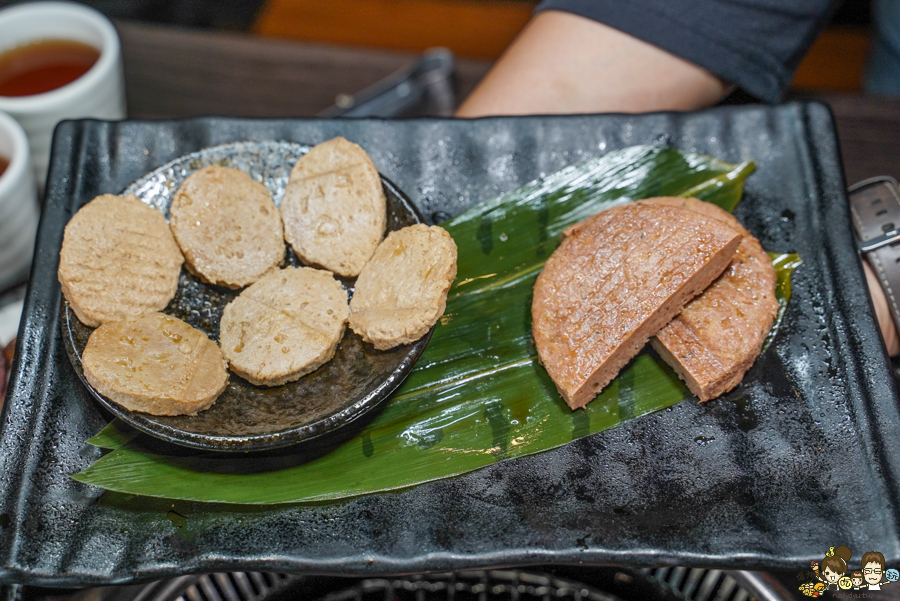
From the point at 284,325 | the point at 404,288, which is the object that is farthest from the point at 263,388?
the point at 404,288

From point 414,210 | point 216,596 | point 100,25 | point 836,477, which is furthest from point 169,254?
point 836,477

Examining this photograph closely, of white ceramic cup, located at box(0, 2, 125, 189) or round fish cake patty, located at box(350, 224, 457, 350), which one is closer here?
round fish cake patty, located at box(350, 224, 457, 350)

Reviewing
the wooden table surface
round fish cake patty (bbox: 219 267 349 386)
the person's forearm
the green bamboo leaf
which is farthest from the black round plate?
the wooden table surface

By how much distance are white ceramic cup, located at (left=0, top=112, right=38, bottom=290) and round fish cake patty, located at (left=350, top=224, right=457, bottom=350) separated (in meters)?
1.50

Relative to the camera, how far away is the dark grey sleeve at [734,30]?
115 inches

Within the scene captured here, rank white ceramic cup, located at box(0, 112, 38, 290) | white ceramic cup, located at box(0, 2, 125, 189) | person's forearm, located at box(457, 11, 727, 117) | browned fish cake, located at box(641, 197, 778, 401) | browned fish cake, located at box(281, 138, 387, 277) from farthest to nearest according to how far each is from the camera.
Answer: person's forearm, located at box(457, 11, 727, 117) < white ceramic cup, located at box(0, 2, 125, 189) < white ceramic cup, located at box(0, 112, 38, 290) < browned fish cake, located at box(281, 138, 387, 277) < browned fish cake, located at box(641, 197, 778, 401)

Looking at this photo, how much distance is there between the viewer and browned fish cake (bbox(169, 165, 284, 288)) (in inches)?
90.4

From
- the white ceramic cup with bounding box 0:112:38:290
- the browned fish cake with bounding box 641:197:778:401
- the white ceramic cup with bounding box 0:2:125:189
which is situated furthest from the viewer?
the white ceramic cup with bounding box 0:2:125:189

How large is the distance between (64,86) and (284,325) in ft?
6.50

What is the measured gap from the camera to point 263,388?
2.16m

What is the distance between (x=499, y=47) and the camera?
4258 millimetres

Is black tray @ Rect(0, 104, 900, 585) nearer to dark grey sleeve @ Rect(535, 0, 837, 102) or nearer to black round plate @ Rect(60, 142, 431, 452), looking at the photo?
black round plate @ Rect(60, 142, 431, 452)

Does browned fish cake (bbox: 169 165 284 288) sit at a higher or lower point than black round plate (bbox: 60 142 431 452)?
higher

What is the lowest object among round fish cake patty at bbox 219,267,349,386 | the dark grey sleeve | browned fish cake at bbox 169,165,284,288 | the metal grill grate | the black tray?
the metal grill grate
